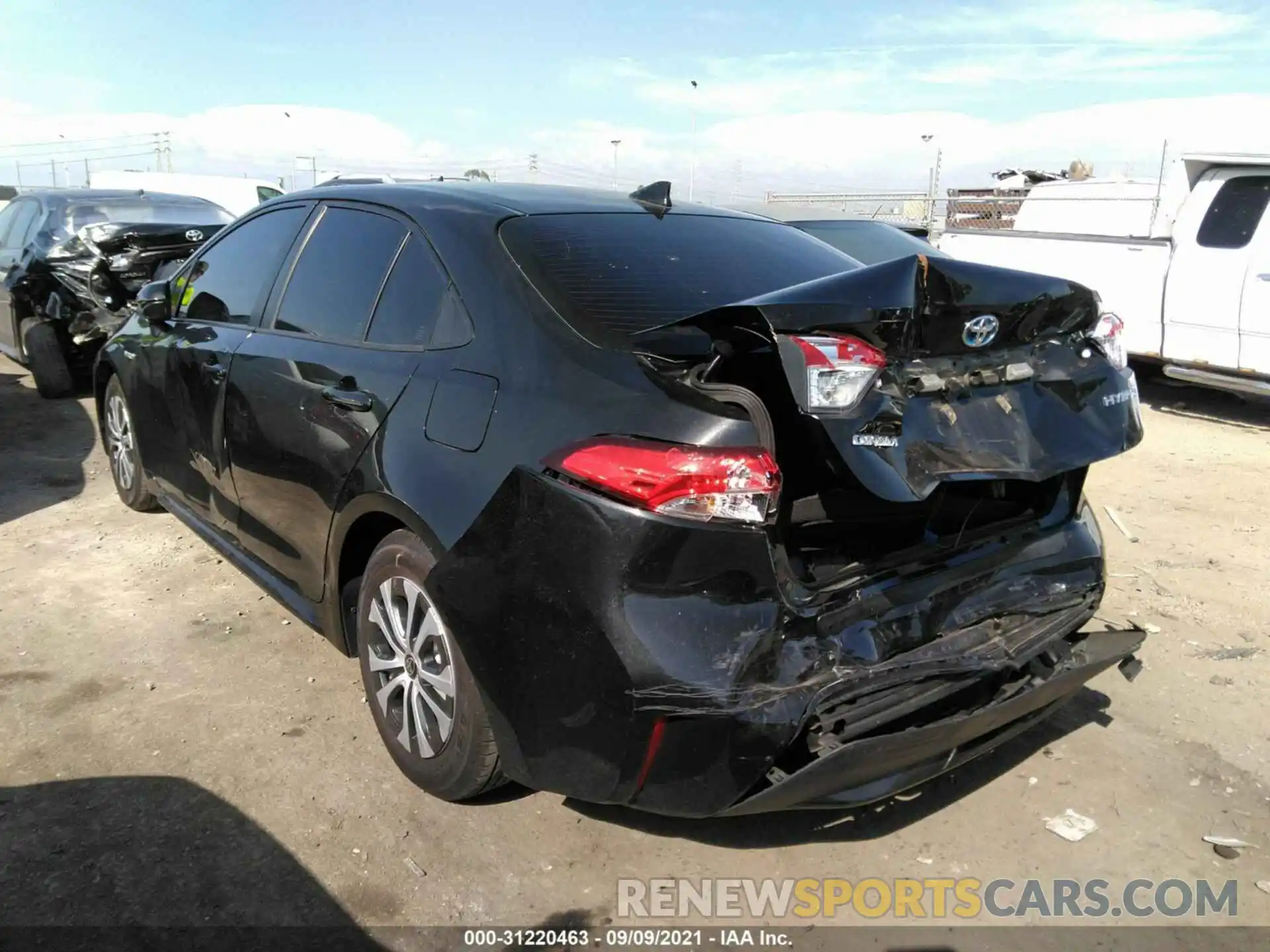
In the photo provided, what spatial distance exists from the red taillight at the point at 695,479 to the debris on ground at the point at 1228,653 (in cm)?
266

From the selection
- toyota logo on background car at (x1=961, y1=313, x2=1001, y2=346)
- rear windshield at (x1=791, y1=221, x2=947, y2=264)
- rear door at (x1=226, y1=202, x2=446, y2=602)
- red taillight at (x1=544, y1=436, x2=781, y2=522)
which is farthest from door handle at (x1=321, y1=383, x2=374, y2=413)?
rear windshield at (x1=791, y1=221, x2=947, y2=264)

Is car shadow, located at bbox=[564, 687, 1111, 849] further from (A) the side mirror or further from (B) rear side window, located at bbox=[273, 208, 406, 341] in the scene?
(A) the side mirror

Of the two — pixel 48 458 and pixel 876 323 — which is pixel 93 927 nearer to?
pixel 876 323

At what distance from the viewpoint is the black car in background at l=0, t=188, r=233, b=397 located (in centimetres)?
798

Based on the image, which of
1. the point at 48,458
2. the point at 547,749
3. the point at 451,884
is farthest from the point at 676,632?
the point at 48,458

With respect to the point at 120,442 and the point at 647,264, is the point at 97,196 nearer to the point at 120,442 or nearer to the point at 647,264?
the point at 120,442

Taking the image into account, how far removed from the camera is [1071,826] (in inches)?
108

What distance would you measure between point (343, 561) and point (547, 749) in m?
1.12

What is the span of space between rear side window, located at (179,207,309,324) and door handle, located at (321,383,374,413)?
916 mm

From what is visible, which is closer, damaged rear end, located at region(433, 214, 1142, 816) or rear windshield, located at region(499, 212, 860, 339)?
damaged rear end, located at region(433, 214, 1142, 816)

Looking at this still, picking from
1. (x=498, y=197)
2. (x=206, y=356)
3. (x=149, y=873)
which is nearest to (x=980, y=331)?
(x=498, y=197)

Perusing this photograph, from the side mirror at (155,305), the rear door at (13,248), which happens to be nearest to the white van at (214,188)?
the rear door at (13,248)

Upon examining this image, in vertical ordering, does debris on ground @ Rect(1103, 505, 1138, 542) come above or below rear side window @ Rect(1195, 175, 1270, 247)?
below

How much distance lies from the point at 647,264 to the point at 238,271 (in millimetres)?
2017
